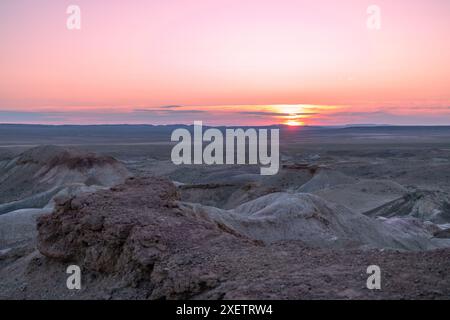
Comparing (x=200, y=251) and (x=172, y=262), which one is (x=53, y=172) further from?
(x=172, y=262)

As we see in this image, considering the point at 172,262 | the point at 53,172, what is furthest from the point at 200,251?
the point at 53,172

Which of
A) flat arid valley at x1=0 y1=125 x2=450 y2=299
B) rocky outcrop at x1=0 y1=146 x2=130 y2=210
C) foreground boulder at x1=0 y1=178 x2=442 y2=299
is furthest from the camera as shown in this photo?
rocky outcrop at x1=0 y1=146 x2=130 y2=210

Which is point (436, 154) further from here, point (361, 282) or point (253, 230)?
point (361, 282)

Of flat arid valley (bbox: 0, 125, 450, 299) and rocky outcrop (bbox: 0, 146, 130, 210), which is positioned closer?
flat arid valley (bbox: 0, 125, 450, 299)

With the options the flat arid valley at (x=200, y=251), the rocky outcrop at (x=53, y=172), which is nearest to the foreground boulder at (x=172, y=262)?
the flat arid valley at (x=200, y=251)

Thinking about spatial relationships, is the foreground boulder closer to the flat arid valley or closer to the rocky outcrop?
the flat arid valley

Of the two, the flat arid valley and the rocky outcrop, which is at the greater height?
the flat arid valley

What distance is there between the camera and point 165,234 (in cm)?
770

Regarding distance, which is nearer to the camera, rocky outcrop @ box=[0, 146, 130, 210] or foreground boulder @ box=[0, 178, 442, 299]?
foreground boulder @ box=[0, 178, 442, 299]

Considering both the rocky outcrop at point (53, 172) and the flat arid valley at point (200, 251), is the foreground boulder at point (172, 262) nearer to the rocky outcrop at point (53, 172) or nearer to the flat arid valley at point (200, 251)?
the flat arid valley at point (200, 251)

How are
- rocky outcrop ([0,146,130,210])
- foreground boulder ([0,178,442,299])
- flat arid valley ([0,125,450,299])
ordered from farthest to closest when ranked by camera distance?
rocky outcrop ([0,146,130,210]), flat arid valley ([0,125,450,299]), foreground boulder ([0,178,442,299])

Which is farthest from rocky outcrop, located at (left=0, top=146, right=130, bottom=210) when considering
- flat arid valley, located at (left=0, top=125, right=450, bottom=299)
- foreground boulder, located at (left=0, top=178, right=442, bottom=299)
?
foreground boulder, located at (left=0, top=178, right=442, bottom=299)
